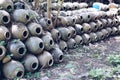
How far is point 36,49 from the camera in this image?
13.4 ft

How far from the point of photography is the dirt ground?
3963 mm

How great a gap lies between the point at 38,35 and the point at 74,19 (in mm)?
1398

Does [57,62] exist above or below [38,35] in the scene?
below

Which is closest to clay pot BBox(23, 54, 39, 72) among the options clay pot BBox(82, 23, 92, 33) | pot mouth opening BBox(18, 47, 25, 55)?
pot mouth opening BBox(18, 47, 25, 55)

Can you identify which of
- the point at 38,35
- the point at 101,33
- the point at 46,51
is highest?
the point at 38,35

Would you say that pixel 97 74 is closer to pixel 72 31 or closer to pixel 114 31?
pixel 72 31

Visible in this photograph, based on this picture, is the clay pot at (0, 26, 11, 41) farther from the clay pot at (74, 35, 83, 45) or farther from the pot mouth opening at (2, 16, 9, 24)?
the clay pot at (74, 35, 83, 45)

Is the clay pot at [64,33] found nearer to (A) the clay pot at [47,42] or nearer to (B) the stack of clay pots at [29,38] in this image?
(B) the stack of clay pots at [29,38]

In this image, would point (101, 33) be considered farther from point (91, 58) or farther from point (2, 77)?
point (2, 77)

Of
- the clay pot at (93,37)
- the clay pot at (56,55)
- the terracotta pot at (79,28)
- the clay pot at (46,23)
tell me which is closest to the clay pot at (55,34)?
the clay pot at (46,23)

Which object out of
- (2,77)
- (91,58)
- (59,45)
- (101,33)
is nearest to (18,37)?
(2,77)

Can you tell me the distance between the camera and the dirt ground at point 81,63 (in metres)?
3.96

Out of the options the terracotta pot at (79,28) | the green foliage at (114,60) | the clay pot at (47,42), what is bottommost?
the green foliage at (114,60)

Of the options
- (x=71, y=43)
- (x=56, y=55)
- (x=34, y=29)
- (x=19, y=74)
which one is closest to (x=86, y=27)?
(x=71, y=43)
